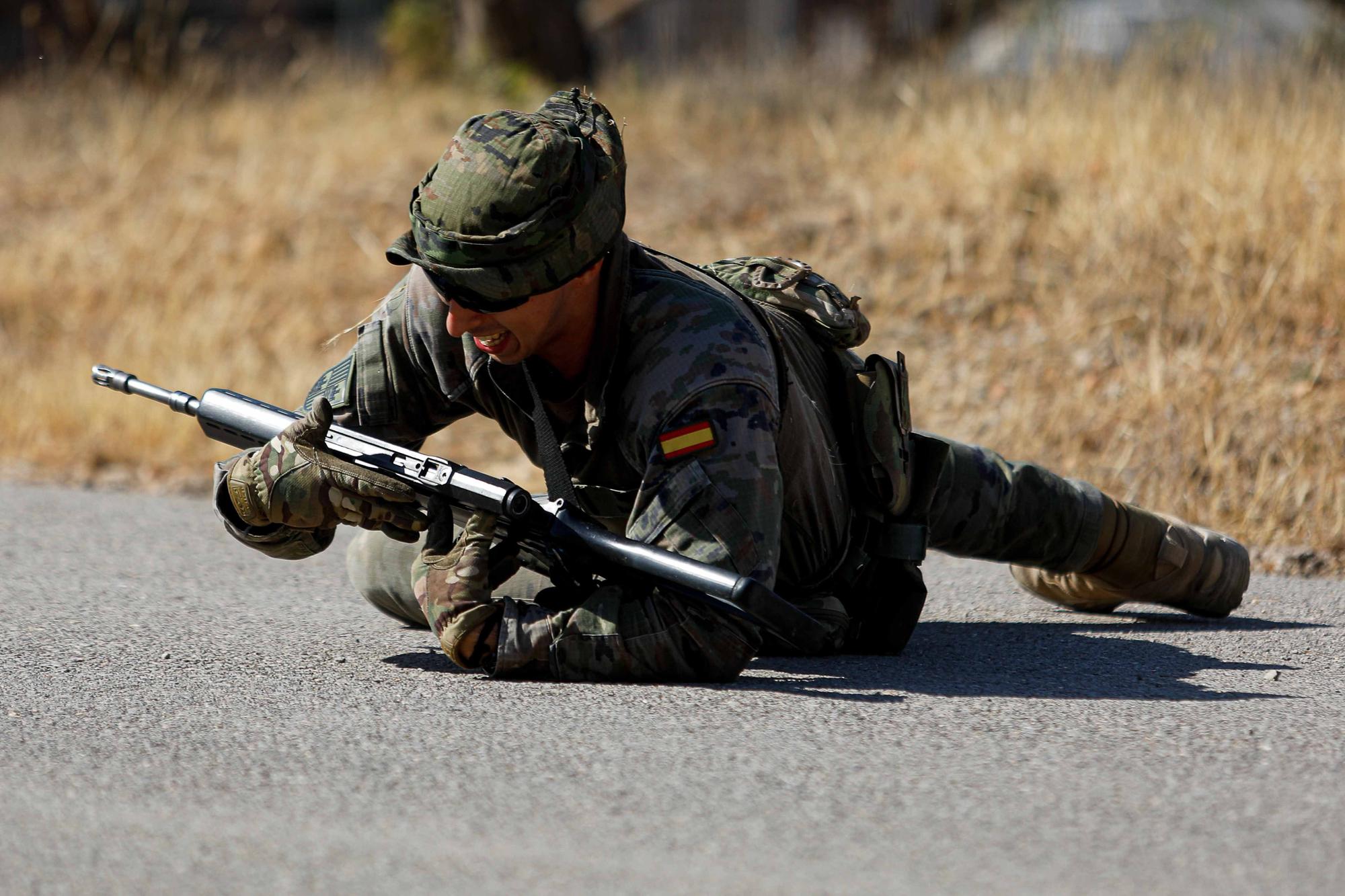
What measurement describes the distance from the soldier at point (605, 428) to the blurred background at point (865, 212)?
0.94 meters

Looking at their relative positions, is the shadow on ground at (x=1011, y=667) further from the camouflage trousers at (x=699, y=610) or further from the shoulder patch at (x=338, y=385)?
the shoulder patch at (x=338, y=385)

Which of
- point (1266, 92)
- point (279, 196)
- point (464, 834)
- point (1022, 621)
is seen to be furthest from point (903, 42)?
point (464, 834)

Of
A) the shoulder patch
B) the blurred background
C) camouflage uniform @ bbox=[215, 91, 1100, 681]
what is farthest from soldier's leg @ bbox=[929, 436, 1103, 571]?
the blurred background

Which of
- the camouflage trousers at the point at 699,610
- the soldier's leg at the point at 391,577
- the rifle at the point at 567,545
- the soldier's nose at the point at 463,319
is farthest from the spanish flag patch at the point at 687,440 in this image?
the soldier's leg at the point at 391,577

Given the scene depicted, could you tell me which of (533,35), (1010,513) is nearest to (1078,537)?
(1010,513)

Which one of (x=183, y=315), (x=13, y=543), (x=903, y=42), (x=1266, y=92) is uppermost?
(x=903, y=42)

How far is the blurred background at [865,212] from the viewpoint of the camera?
Result: 21.8 feet

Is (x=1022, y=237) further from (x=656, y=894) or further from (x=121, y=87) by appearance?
(x=121, y=87)

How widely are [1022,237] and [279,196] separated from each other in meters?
5.08

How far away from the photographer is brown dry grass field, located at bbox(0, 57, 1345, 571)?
6.53m

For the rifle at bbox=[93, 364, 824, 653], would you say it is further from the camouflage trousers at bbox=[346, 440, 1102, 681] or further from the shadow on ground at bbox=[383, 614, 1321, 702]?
the shadow on ground at bbox=[383, 614, 1321, 702]

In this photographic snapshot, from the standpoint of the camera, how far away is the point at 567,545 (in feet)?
10.4

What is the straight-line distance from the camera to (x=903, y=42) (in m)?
11.8

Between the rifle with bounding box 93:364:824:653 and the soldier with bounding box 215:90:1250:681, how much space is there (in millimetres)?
45
